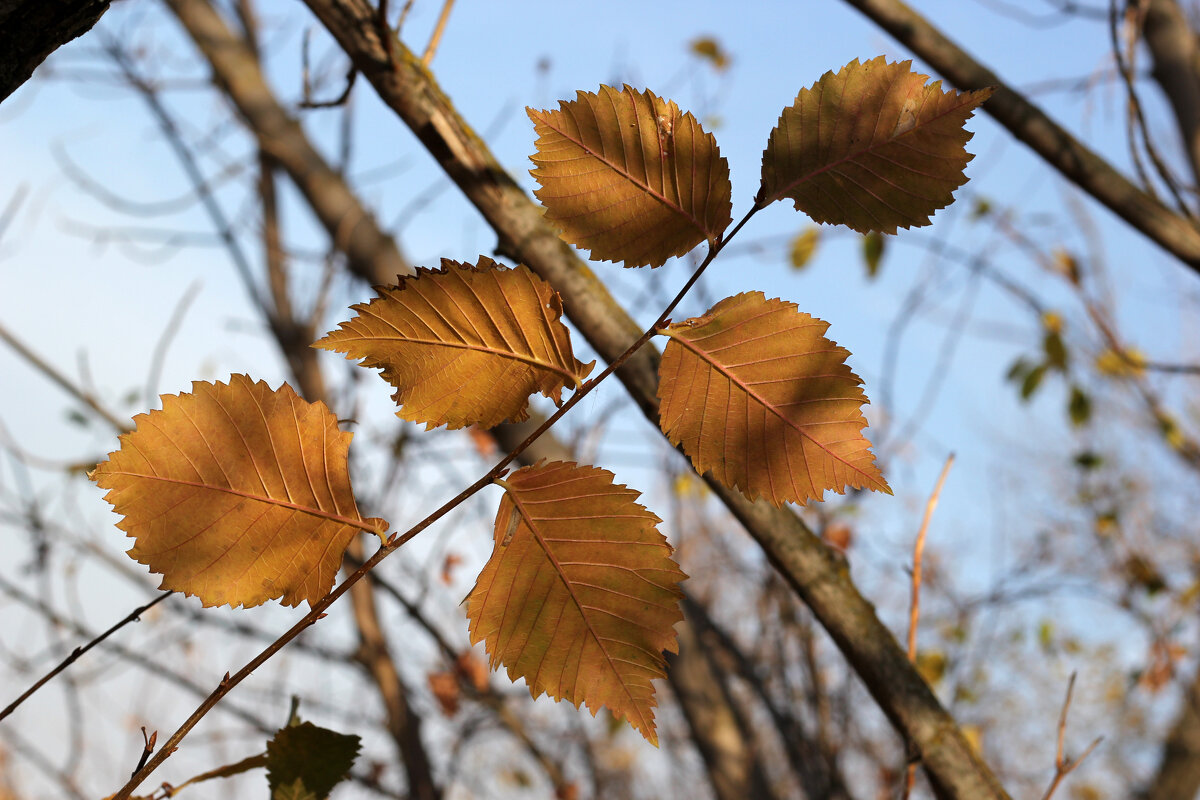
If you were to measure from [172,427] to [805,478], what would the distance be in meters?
0.26

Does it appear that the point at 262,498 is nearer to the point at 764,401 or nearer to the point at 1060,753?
the point at 764,401

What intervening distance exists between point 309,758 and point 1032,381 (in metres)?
1.86

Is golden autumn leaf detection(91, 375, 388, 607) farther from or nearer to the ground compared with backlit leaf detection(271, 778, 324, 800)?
farther from the ground

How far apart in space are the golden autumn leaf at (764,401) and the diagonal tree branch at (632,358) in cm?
20

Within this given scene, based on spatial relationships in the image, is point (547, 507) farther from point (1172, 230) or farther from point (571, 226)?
point (1172, 230)

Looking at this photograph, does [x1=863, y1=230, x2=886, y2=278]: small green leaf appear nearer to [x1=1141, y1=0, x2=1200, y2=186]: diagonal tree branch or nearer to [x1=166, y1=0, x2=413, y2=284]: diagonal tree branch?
[x1=1141, y1=0, x2=1200, y2=186]: diagonal tree branch

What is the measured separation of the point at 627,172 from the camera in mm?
343

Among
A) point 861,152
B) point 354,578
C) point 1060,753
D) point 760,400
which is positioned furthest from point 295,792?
point 1060,753

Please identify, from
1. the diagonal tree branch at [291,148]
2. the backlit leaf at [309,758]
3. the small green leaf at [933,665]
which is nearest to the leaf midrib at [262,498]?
the backlit leaf at [309,758]

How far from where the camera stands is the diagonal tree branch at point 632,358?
556 millimetres

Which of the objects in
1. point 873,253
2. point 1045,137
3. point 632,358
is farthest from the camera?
point 873,253

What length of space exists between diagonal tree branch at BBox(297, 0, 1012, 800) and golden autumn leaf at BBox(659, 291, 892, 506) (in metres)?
0.20

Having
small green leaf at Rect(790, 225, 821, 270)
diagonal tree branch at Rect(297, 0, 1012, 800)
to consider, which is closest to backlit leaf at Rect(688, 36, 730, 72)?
small green leaf at Rect(790, 225, 821, 270)

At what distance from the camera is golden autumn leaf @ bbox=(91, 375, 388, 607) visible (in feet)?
1.00
